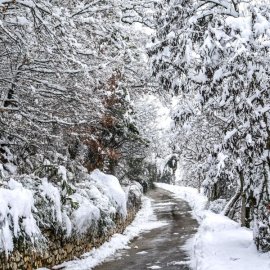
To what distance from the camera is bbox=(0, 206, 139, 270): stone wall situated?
8904mm

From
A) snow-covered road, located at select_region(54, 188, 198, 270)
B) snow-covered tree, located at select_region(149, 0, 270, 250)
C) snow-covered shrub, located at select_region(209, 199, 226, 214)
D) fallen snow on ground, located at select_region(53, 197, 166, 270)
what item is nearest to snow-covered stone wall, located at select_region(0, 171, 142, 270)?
fallen snow on ground, located at select_region(53, 197, 166, 270)

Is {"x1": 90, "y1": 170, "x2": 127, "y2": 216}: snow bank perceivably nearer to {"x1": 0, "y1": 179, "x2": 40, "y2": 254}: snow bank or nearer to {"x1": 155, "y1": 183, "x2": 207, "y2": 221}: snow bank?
{"x1": 0, "y1": 179, "x2": 40, "y2": 254}: snow bank

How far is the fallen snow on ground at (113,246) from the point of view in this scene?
12112mm

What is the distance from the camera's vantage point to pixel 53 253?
1135 centimetres

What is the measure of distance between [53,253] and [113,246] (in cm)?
445

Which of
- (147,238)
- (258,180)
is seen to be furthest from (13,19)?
(147,238)

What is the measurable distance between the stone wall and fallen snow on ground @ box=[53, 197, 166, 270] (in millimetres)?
196

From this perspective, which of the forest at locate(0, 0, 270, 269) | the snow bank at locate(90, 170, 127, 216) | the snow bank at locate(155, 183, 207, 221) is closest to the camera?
the forest at locate(0, 0, 270, 269)

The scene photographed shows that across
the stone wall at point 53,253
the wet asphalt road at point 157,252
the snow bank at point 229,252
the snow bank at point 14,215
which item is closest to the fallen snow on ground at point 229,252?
the snow bank at point 229,252

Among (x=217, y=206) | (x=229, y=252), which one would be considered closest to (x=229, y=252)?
(x=229, y=252)

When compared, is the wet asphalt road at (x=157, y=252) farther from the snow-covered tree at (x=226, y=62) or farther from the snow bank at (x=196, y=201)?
the snow bank at (x=196, y=201)

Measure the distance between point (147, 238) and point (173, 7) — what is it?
36.2 ft

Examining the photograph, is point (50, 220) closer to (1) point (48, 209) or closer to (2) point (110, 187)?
(1) point (48, 209)

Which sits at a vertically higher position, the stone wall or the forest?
the forest
